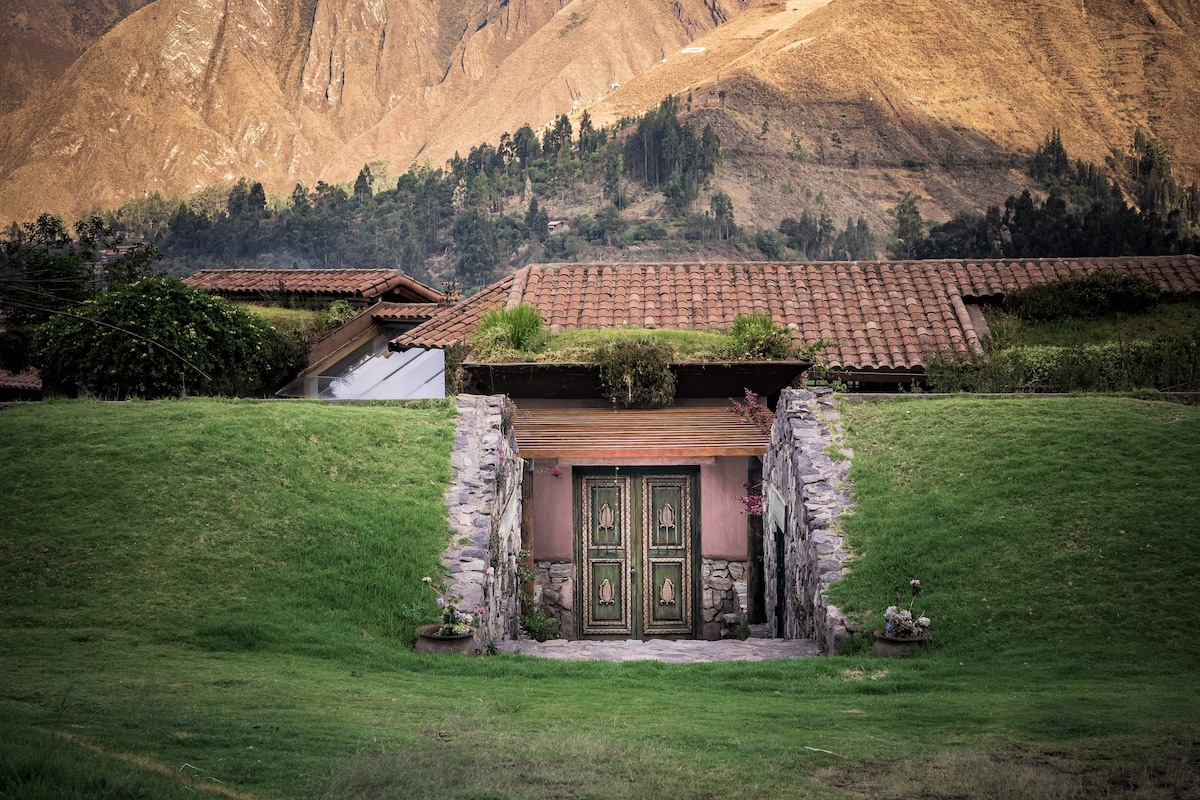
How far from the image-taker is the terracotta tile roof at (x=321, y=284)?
3375 cm

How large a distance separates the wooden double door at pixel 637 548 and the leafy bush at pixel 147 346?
690cm

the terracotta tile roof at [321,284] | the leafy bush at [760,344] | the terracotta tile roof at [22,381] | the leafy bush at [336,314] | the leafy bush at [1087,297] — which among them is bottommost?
the leafy bush at [760,344]

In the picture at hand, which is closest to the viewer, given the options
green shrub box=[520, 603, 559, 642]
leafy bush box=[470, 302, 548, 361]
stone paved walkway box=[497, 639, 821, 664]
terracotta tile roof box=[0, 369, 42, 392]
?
stone paved walkway box=[497, 639, 821, 664]

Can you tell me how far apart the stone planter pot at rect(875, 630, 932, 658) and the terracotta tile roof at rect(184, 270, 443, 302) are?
81.9 feet

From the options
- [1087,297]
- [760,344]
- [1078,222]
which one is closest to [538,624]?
[760,344]

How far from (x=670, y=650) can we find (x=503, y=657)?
2.43 metres

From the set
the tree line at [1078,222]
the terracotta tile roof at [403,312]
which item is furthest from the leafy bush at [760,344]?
the tree line at [1078,222]

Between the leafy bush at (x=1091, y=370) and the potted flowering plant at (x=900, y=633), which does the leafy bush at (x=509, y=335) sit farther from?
the potted flowering plant at (x=900, y=633)

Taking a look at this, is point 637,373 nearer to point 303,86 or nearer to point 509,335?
point 509,335

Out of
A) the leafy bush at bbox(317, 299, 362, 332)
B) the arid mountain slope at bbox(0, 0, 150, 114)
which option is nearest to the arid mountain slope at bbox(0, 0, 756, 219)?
the arid mountain slope at bbox(0, 0, 150, 114)

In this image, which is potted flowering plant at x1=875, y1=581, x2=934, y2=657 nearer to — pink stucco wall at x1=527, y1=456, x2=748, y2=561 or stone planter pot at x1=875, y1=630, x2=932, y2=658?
stone planter pot at x1=875, y1=630, x2=932, y2=658

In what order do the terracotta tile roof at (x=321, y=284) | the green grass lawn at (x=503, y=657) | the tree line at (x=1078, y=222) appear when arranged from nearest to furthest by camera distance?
the green grass lawn at (x=503, y=657)
the terracotta tile roof at (x=321, y=284)
the tree line at (x=1078, y=222)

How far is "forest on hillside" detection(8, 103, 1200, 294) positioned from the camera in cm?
7519

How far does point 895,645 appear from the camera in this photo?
11.1 meters
